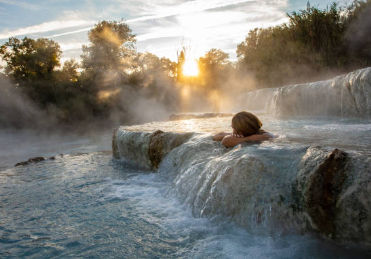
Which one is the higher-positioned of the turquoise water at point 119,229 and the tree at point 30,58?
the tree at point 30,58

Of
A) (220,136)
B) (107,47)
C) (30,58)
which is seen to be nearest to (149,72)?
(107,47)

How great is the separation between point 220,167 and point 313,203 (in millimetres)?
1061

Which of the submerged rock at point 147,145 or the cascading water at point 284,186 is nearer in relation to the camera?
the cascading water at point 284,186

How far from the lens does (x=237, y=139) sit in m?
3.25

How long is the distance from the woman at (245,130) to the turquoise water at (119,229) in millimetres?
1031

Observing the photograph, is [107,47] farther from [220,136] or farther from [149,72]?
[220,136]

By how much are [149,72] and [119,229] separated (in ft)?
83.4

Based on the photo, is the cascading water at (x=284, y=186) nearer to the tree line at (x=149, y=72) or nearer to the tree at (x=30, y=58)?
the tree line at (x=149, y=72)

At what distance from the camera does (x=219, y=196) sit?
259 centimetres

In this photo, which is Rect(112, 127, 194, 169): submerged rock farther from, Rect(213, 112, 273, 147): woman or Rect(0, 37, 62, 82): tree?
Rect(0, 37, 62, 82): tree

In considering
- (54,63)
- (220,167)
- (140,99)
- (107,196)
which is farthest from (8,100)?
(220,167)

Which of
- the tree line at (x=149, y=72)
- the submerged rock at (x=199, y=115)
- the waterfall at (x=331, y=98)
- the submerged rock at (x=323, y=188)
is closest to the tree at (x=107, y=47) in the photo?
the tree line at (x=149, y=72)

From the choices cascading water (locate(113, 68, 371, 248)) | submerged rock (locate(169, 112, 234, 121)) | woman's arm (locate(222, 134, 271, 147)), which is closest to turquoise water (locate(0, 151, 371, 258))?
cascading water (locate(113, 68, 371, 248))

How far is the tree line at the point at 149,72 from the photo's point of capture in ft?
43.6
